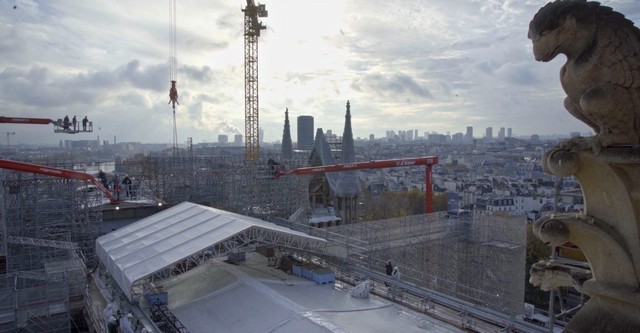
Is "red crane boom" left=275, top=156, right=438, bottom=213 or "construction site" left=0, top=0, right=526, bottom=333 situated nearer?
"construction site" left=0, top=0, right=526, bottom=333

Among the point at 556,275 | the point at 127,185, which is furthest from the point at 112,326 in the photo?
the point at 127,185

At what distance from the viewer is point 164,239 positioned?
10.8 meters

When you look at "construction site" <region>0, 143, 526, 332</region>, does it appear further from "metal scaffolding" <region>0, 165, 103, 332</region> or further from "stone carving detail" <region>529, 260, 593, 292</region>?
"stone carving detail" <region>529, 260, 593, 292</region>

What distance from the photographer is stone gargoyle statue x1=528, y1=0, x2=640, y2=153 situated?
2809 mm

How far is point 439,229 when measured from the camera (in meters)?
17.5

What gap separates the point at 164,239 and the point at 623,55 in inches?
385

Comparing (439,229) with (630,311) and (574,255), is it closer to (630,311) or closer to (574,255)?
(574,255)

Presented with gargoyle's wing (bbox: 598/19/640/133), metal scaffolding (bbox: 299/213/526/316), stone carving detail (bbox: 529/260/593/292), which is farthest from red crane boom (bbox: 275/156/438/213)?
gargoyle's wing (bbox: 598/19/640/133)

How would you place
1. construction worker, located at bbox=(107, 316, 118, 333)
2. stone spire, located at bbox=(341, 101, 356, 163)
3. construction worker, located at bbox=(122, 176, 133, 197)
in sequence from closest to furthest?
construction worker, located at bbox=(107, 316, 118, 333) < construction worker, located at bbox=(122, 176, 133, 197) < stone spire, located at bbox=(341, 101, 356, 163)

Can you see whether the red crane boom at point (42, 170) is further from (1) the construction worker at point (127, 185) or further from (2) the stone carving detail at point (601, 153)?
(2) the stone carving detail at point (601, 153)

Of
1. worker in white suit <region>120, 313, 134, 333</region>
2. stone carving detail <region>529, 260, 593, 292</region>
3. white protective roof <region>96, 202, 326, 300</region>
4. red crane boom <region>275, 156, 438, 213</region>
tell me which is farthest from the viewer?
red crane boom <region>275, 156, 438, 213</region>

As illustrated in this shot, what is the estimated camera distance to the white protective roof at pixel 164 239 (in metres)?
9.09

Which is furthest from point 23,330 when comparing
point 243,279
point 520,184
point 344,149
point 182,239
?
point 520,184

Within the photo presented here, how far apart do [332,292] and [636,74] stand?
7.83 metres
